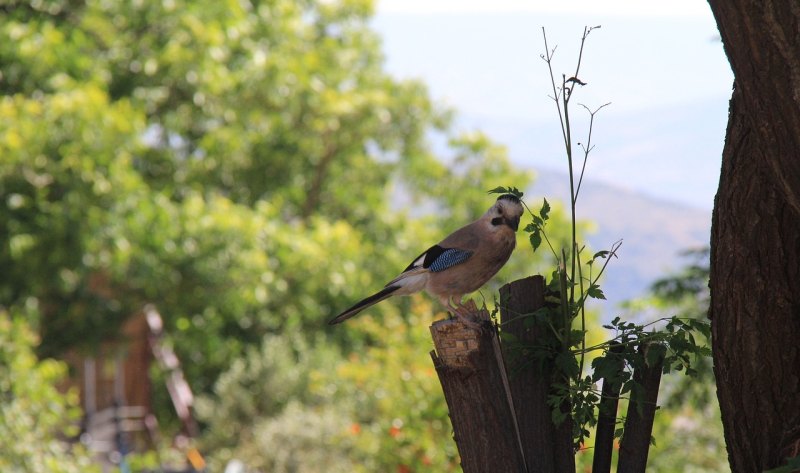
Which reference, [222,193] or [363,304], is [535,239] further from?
[222,193]

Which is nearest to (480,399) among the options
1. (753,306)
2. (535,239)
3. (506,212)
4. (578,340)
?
(578,340)

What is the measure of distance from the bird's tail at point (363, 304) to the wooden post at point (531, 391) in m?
0.38

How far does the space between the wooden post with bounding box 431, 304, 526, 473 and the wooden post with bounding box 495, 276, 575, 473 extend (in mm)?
67

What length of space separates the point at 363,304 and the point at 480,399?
1.60 ft

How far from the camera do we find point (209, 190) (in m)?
17.8

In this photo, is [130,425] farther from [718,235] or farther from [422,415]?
[718,235]

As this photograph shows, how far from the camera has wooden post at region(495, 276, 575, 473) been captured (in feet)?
10.7

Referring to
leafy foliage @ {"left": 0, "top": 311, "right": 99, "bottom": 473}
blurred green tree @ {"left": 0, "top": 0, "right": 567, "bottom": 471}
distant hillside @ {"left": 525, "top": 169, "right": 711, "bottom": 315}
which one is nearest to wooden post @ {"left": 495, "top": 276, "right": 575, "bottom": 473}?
distant hillside @ {"left": 525, "top": 169, "right": 711, "bottom": 315}

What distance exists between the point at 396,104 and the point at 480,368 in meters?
18.5

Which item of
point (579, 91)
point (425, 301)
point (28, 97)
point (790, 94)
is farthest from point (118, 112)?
point (790, 94)

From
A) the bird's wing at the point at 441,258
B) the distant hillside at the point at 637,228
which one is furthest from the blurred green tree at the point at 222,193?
the bird's wing at the point at 441,258

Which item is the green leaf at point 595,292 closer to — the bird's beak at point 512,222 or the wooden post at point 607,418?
the wooden post at point 607,418

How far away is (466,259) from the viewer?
350cm

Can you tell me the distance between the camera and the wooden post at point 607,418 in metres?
3.30
